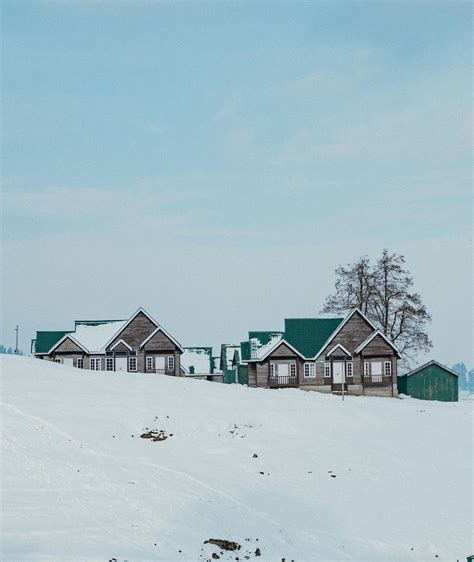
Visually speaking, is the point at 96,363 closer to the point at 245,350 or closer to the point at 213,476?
the point at 245,350

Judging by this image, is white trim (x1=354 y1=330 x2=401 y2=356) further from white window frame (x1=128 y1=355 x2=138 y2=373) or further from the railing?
white window frame (x1=128 y1=355 x2=138 y2=373)

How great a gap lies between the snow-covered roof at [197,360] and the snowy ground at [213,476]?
40.6 metres

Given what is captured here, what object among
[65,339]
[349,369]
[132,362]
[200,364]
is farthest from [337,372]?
[65,339]

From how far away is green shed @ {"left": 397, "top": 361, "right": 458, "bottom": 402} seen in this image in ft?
223

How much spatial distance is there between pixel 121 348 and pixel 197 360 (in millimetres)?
18437

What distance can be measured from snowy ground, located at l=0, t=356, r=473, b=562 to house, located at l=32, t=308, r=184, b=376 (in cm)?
2459

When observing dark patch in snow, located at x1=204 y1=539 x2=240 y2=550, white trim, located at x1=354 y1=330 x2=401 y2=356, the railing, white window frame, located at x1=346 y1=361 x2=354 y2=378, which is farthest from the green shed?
dark patch in snow, located at x1=204 y1=539 x2=240 y2=550

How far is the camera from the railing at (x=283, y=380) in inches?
Answer: 2458

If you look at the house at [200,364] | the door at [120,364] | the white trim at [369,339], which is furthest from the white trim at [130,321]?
the white trim at [369,339]

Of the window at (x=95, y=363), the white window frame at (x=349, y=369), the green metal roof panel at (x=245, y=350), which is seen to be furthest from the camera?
the window at (x=95, y=363)

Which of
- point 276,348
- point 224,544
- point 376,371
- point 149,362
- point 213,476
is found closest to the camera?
point 224,544

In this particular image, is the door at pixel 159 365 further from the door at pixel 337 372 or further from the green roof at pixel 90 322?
the door at pixel 337 372

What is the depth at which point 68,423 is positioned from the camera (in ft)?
93.9

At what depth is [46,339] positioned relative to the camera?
217 ft
